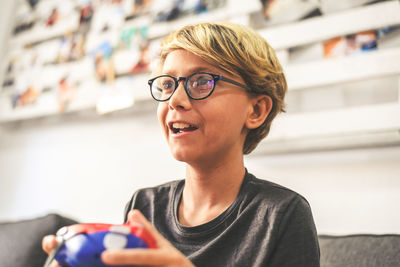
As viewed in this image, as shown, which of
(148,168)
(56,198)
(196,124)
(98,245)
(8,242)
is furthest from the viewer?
(56,198)

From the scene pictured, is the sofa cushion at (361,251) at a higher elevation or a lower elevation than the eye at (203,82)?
lower

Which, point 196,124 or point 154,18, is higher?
point 154,18

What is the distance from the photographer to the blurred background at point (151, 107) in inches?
44.3

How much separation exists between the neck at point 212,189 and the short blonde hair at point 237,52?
17 cm

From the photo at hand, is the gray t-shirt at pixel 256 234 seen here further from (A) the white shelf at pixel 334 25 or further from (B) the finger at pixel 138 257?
(A) the white shelf at pixel 334 25

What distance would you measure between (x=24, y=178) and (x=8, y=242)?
0.85 metres

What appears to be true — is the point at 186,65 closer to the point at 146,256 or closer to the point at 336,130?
the point at 146,256

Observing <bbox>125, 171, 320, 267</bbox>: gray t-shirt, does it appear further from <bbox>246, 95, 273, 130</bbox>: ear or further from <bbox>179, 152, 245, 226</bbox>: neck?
<bbox>246, 95, 273, 130</bbox>: ear

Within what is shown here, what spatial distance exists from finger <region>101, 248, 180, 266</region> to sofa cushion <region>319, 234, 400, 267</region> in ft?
1.83

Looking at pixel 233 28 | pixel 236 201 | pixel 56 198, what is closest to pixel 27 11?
pixel 56 198

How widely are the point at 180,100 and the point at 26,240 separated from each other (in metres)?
0.83

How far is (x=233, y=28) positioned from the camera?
0.87 meters

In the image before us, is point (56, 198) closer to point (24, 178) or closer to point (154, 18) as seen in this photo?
point (24, 178)

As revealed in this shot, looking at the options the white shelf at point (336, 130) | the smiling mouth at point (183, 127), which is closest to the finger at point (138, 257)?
the smiling mouth at point (183, 127)
